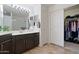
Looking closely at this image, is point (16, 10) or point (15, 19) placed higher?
point (16, 10)

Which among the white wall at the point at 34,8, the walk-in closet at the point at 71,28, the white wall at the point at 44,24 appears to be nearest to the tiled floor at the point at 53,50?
the walk-in closet at the point at 71,28

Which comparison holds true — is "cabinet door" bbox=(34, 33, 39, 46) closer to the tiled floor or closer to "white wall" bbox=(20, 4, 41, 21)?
the tiled floor

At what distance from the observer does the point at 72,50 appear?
1.55m

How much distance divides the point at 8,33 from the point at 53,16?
77 cm

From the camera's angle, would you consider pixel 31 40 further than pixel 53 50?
Yes

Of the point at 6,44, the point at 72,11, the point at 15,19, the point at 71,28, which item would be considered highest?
the point at 72,11

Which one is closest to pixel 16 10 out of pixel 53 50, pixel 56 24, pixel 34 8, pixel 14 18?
pixel 14 18

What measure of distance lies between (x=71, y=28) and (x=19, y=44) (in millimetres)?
907

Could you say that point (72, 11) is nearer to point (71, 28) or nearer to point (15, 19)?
point (71, 28)

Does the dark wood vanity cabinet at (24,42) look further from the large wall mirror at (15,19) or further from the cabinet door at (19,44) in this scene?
the large wall mirror at (15,19)

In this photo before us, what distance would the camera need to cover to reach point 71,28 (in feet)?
5.29

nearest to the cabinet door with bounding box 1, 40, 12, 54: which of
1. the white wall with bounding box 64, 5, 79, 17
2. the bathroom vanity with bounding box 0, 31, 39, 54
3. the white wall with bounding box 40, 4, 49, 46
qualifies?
the bathroom vanity with bounding box 0, 31, 39, 54
